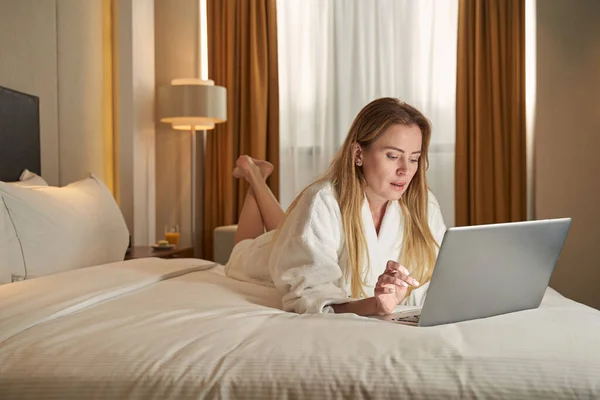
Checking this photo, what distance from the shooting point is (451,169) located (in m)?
5.21

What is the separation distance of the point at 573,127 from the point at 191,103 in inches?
105

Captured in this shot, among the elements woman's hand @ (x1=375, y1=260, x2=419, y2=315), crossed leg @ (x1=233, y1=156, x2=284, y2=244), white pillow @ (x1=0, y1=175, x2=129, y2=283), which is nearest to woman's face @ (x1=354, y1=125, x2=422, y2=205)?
woman's hand @ (x1=375, y1=260, x2=419, y2=315)

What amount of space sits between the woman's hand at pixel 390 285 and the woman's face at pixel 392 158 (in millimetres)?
493

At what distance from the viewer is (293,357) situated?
132 cm

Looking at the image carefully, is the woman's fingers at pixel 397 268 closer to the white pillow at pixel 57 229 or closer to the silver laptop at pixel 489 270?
the silver laptop at pixel 489 270

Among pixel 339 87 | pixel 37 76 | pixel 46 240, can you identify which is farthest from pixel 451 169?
pixel 46 240

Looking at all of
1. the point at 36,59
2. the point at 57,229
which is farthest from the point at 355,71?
the point at 57,229

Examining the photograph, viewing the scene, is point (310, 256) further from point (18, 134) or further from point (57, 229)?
point (18, 134)

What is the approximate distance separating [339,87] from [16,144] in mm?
2721

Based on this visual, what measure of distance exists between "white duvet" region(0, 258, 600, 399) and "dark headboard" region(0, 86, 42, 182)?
1.70 meters

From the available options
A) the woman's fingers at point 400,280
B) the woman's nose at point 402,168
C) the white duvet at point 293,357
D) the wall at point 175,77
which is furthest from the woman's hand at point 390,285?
the wall at point 175,77

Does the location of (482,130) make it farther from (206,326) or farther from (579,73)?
(206,326)

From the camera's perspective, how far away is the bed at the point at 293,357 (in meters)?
1.24

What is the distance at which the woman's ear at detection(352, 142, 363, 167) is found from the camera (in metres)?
2.19
